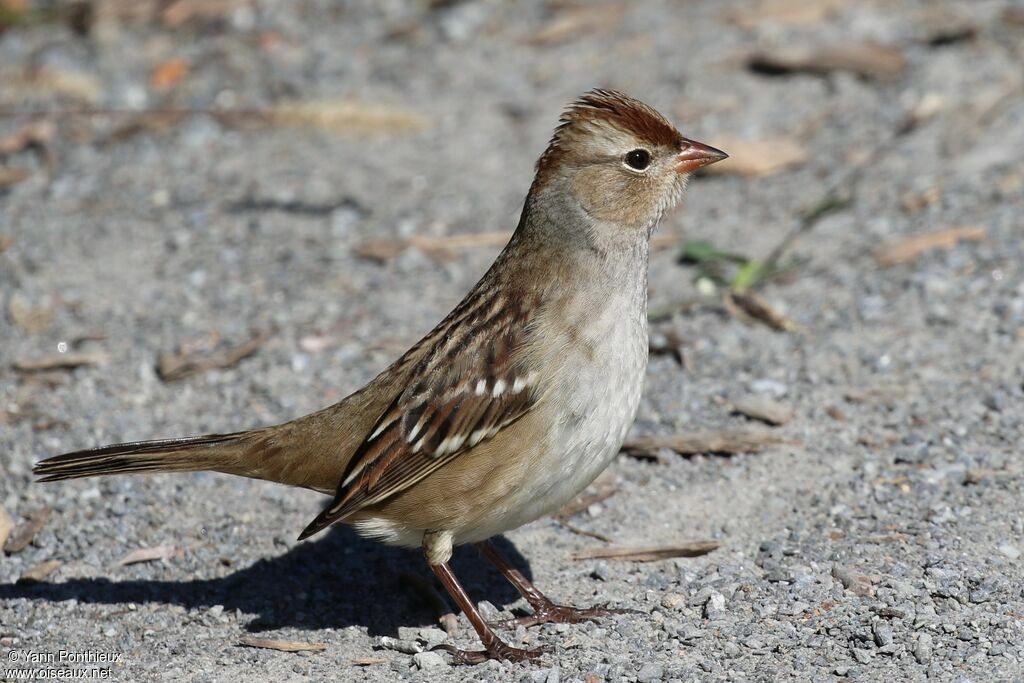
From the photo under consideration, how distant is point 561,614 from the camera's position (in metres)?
5.14

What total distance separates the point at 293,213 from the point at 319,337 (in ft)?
5.57

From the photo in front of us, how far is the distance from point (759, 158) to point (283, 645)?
5117 millimetres

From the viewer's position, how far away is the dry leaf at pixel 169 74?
10.4 m

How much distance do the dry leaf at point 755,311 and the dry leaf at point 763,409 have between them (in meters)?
0.75

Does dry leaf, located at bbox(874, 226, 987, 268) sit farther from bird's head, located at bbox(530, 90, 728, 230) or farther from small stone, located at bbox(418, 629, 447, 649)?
small stone, located at bbox(418, 629, 447, 649)

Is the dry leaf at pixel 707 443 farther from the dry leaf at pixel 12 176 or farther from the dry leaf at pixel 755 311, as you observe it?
the dry leaf at pixel 12 176

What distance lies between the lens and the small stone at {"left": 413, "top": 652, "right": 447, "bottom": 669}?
485 centimetres

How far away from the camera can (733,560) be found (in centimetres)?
529

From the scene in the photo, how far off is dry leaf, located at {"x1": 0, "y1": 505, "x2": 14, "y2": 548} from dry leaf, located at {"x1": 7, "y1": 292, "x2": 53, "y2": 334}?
187 centimetres

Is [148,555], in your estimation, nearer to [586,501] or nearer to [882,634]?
[586,501]

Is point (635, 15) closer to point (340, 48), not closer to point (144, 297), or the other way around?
point (340, 48)

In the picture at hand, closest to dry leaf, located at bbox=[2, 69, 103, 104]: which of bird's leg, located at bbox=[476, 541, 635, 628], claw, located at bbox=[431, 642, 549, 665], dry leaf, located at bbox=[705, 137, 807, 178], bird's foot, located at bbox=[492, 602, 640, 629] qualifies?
dry leaf, located at bbox=[705, 137, 807, 178]

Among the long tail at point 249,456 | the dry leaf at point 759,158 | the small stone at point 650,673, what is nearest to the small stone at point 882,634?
the small stone at point 650,673

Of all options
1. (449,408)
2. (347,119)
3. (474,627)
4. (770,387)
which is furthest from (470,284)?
(474,627)
